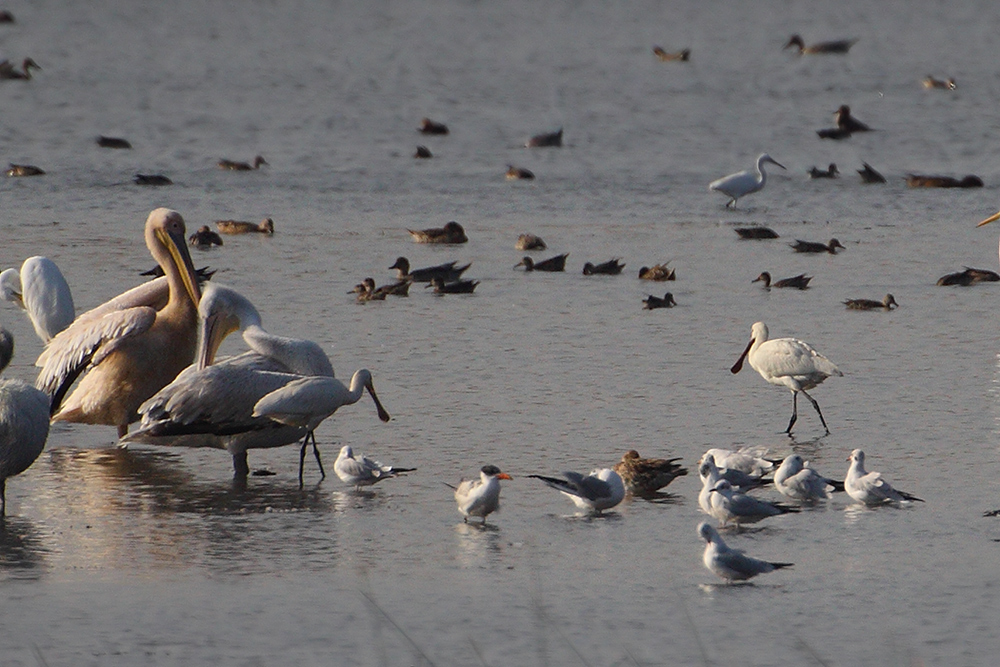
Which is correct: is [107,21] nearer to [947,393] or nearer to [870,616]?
[947,393]

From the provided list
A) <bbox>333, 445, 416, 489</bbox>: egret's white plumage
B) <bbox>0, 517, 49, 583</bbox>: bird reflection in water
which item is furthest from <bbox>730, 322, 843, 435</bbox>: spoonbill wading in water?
<bbox>0, 517, 49, 583</bbox>: bird reflection in water

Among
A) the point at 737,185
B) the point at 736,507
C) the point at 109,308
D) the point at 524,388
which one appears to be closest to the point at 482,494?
the point at 736,507

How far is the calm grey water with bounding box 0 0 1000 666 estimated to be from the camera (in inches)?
240

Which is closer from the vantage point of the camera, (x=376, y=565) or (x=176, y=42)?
(x=376, y=565)

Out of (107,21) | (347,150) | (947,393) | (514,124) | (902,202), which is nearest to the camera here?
(947,393)

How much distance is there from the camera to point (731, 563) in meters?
6.45

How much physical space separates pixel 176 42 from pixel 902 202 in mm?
26428

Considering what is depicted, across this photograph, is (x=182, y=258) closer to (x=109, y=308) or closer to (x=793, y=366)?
(x=109, y=308)

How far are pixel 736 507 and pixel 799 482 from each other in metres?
0.52

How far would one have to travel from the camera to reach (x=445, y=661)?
18.6 ft

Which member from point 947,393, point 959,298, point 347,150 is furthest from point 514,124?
point 947,393

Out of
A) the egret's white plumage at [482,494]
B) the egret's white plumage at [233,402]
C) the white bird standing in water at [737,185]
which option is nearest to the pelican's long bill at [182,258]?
the egret's white plumage at [233,402]

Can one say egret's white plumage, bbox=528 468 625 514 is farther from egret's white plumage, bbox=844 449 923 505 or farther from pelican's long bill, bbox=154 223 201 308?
pelican's long bill, bbox=154 223 201 308

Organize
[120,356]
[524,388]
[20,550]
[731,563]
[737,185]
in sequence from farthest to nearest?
[737,185] < [524,388] < [120,356] < [20,550] < [731,563]
